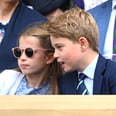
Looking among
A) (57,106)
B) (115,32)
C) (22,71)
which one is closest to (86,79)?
(22,71)

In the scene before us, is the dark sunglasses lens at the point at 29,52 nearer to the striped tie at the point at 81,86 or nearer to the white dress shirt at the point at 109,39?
the striped tie at the point at 81,86

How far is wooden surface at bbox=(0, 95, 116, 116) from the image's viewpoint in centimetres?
42

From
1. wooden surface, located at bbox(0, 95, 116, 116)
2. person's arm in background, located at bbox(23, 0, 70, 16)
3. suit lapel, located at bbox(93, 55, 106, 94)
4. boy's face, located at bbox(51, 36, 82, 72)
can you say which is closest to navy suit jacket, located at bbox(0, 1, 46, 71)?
person's arm in background, located at bbox(23, 0, 70, 16)


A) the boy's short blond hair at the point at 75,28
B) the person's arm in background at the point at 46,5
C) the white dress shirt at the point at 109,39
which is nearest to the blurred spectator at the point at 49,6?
the person's arm in background at the point at 46,5

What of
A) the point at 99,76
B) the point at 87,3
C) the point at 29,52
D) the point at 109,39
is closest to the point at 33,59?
the point at 29,52

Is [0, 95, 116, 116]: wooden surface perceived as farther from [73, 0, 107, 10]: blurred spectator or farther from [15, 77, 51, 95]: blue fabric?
[73, 0, 107, 10]: blurred spectator

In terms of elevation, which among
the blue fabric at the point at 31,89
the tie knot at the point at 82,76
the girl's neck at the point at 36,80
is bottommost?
the blue fabric at the point at 31,89

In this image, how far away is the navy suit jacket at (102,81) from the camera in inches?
45.2

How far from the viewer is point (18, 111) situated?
16.4 inches

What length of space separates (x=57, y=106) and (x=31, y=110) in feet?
0.12

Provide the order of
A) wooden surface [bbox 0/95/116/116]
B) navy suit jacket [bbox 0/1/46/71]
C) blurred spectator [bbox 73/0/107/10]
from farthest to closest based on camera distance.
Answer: blurred spectator [bbox 73/0/107/10] < navy suit jacket [bbox 0/1/46/71] < wooden surface [bbox 0/95/116/116]

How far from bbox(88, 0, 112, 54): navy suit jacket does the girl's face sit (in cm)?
51

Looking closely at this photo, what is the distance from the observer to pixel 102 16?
72.0 inches

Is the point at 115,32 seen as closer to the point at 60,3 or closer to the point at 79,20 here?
the point at 60,3
